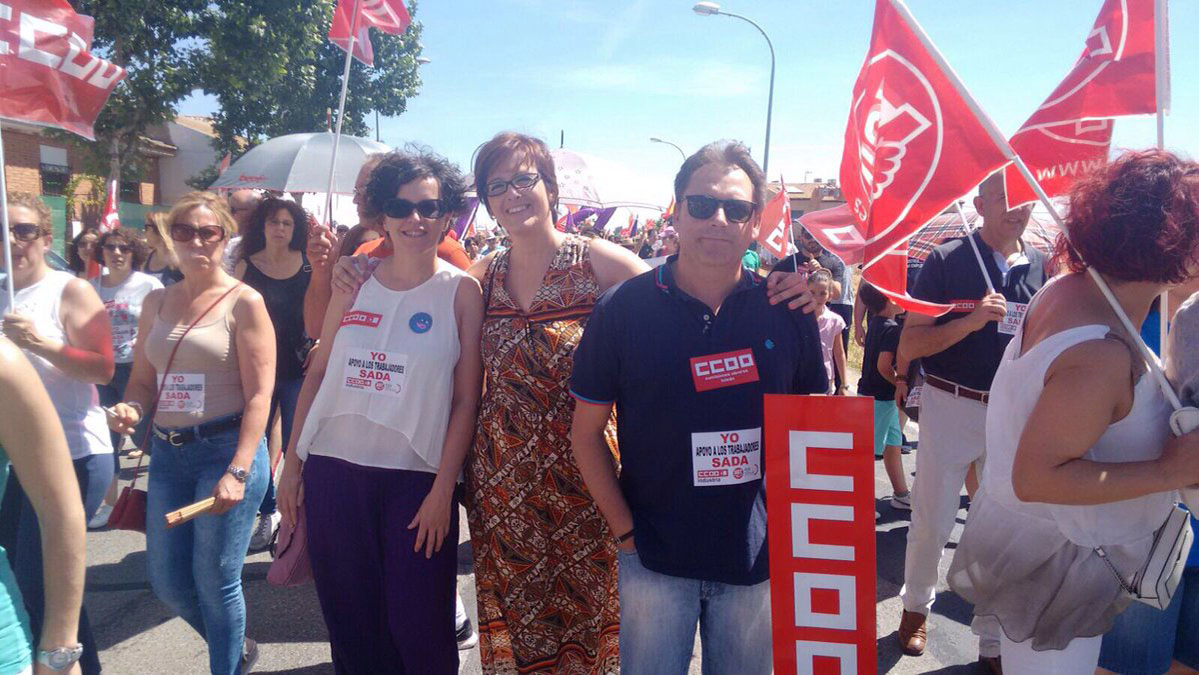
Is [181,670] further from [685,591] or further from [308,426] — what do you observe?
[685,591]

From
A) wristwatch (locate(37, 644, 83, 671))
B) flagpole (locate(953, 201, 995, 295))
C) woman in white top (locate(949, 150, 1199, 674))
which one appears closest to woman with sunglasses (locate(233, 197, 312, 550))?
wristwatch (locate(37, 644, 83, 671))

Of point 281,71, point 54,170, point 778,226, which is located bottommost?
point 778,226

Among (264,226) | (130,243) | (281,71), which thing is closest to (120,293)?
(130,243)

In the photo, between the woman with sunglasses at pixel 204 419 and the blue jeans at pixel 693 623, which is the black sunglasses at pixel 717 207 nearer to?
the blue jeans at pixel 693 623

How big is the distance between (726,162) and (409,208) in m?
1.02

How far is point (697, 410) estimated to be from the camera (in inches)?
75.5

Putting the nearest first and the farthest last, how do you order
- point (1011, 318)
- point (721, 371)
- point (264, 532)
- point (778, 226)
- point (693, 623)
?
point (721, 371) < point (693, 623) < point (1011, 318) < point (264, 532) < point (778, 226)

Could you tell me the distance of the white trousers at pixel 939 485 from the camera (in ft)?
10.5

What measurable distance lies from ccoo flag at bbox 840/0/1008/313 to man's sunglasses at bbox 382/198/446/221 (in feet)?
4.46

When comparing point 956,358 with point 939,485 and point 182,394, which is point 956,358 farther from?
point 182,394

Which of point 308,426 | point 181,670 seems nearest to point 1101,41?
point 308,426

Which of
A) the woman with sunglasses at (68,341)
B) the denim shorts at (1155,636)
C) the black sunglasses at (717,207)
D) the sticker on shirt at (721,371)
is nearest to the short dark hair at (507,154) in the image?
the black sunglasses at (717,207)

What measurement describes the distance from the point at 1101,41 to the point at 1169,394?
144 cm

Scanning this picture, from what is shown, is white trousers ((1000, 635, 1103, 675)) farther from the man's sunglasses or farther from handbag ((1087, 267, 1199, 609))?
the man's sunglasses
